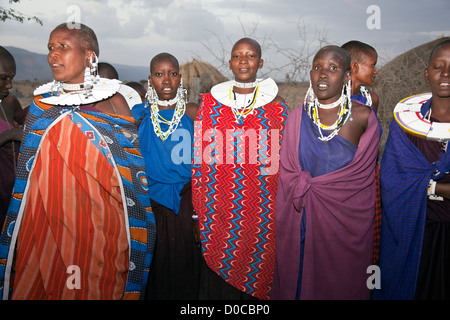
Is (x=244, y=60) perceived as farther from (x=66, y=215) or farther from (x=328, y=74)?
(x=66, y=215)

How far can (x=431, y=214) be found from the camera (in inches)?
99.9

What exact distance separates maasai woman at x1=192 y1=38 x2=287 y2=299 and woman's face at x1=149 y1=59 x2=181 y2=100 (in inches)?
15.8

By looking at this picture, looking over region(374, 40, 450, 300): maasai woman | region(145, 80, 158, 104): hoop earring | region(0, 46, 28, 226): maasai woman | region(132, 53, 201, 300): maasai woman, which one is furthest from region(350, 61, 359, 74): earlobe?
region(0, 46, 28, 226): maasai woman

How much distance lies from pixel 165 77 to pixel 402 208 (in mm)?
2143

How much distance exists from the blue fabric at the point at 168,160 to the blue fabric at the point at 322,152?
0.99m

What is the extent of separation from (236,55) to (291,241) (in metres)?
1.54

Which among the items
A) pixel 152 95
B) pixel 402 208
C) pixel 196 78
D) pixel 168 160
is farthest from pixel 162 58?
pixel 196 78

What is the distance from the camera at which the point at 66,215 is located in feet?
7.21

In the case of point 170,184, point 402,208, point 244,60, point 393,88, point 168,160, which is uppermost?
point 393,88

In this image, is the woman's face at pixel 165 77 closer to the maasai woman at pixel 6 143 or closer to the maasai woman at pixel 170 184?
the maasai woman at pixel 170 184

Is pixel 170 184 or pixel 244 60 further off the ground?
pixel 244 60

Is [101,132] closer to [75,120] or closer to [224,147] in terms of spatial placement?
[75,120]

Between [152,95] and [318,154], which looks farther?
[152,95]
